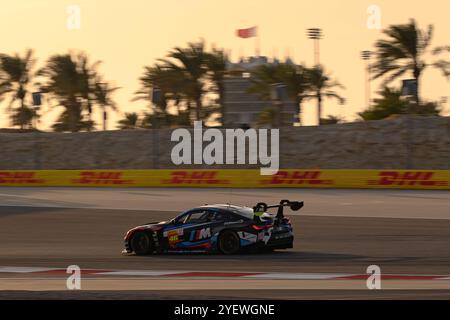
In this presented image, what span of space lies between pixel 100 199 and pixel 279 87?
43.6 feet

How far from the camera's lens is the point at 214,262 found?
1627cm

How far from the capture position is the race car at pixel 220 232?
17.2 m

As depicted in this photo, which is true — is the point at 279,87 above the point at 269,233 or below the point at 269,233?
above

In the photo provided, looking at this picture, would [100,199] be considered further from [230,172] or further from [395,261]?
[395,261]

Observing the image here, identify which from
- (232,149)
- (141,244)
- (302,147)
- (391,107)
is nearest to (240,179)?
(232,149)

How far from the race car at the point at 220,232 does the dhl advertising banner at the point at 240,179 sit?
60.0ft

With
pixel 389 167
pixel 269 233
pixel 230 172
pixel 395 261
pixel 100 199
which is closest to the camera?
pixel 395 261

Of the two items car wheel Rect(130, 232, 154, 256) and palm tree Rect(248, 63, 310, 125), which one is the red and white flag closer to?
palm tree Rect(248, 63, 310, 125)

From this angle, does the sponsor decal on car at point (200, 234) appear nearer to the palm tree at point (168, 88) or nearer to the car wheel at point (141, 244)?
the car wheel at point (141, 244)

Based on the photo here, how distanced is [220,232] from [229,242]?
0.25m

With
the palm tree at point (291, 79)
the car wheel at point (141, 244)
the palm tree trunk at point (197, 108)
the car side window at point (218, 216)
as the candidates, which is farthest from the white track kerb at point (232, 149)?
the car side window at point (218, 216)

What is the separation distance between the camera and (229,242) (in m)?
17.3

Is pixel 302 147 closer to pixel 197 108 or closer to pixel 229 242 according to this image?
pixel 197 108
